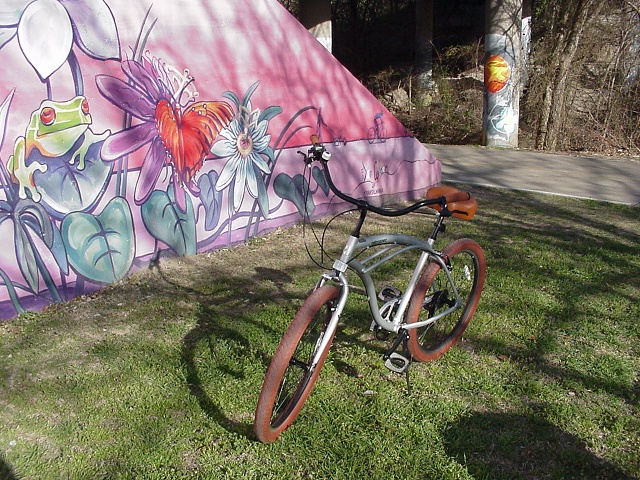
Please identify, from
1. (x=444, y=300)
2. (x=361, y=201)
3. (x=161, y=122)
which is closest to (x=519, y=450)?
(x=444, y=300)

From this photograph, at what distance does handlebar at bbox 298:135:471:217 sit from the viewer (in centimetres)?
317

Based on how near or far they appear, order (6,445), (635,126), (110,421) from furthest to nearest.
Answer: (635,126), (110,421), (6,445)

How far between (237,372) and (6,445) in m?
1.31

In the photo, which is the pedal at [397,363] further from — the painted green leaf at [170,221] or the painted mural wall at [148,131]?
the painted green leaf at [170,221]

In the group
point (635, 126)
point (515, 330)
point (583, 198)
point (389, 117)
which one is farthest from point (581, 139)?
point (515, 330)

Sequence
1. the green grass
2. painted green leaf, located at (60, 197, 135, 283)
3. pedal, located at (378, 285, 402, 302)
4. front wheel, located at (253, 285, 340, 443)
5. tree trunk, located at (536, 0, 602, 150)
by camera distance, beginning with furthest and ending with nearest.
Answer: tree trunk, located at (536, 0, 602, 150) → painted green leaf, located at (60, 197, 135, 283) → pedal, located at (378, 285, 402, 302) → the green grass → front wheel, located at (253, 285, 340, 443)

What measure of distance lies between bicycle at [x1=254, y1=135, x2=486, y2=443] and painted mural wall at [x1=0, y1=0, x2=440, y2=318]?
2.39 m

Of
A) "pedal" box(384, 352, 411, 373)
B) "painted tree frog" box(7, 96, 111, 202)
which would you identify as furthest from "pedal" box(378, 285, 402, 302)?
"painted tree frog" box(7, 96, 111, 202)

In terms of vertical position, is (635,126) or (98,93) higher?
(98,93)

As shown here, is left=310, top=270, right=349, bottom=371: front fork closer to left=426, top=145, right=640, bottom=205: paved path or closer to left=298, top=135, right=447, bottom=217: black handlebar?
left=298, top=135, right=447, bottom=217: black handlebar

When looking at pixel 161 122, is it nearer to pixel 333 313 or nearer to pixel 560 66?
pixel 333 313

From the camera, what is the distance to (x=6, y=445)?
10.6 ft

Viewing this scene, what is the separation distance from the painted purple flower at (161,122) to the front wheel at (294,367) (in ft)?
9.51

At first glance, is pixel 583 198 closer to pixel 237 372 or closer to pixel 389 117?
pixel 389 117
